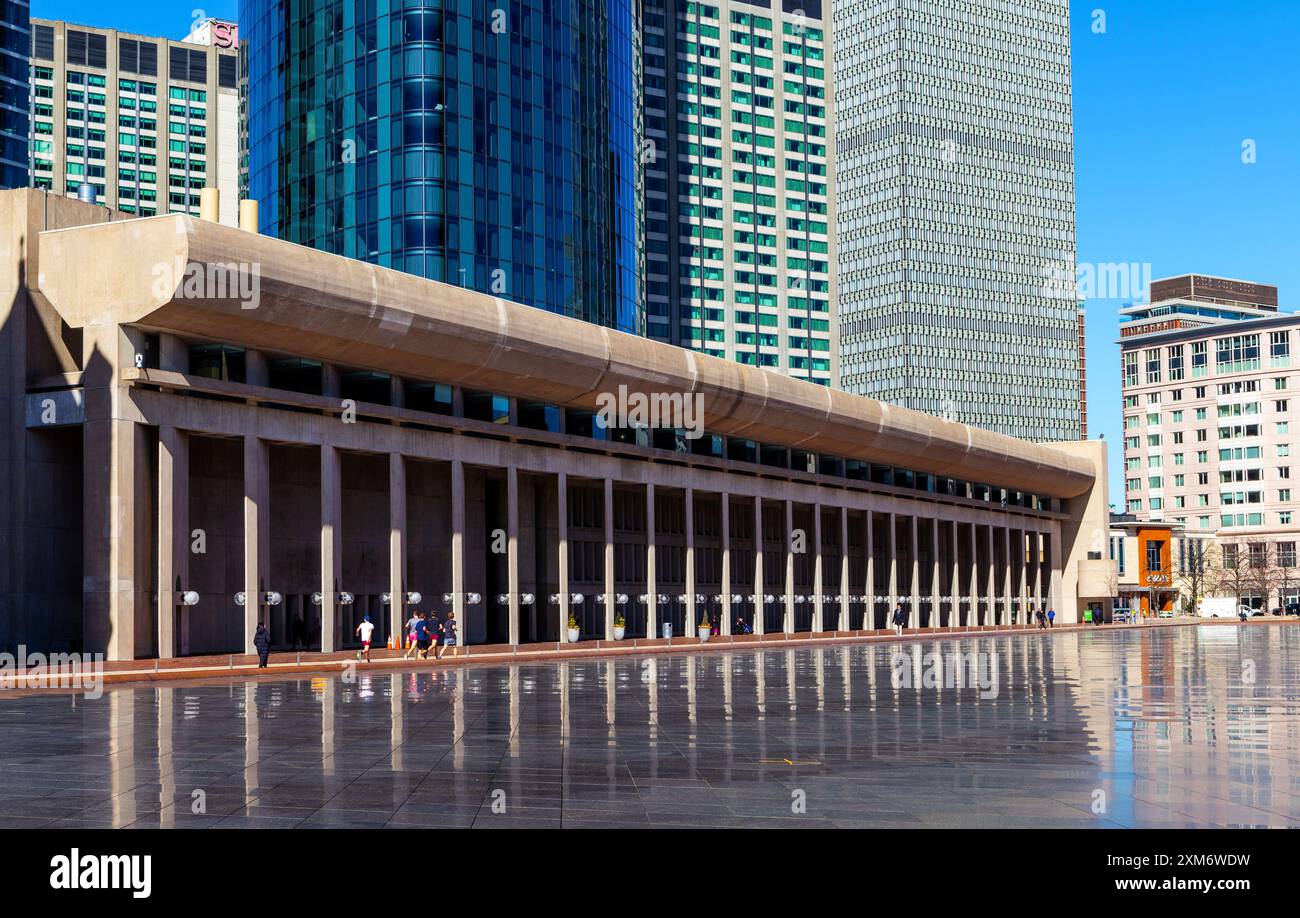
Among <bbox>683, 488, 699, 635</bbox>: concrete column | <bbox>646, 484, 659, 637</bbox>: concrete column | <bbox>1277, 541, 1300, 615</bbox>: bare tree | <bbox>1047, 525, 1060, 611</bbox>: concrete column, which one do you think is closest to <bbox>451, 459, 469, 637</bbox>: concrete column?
<bbox>646, 484, 659, 637</bbox>: concrete column

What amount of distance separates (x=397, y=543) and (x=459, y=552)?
362 cm

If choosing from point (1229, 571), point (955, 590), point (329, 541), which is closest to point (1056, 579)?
point (955, 590)

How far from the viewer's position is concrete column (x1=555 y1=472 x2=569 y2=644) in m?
67.6

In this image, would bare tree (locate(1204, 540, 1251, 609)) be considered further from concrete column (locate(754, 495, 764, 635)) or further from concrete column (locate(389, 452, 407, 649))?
concrete column (locate(389, 452, 407, 649))

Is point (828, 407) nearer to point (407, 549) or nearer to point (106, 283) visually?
point (407, 549)

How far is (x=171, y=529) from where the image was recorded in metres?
48.6

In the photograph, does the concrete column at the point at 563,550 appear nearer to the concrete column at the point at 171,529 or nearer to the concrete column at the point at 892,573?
the concrete column at the point at 171,529

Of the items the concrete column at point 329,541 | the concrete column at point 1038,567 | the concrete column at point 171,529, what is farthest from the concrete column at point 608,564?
the concrete column at point 1038,567

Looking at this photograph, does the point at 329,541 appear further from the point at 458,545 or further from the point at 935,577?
the point at 935,577

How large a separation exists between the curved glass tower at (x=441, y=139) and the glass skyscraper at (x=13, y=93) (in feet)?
94.9

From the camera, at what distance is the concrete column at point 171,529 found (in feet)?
158

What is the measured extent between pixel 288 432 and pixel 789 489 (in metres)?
38.3

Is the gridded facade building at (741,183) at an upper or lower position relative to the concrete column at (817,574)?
upper

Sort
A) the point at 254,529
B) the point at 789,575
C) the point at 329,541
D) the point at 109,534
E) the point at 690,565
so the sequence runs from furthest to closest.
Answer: the point at 789,575, the point at 690,565, the point at 329,541, the point at 254,529, the point at 109,534
